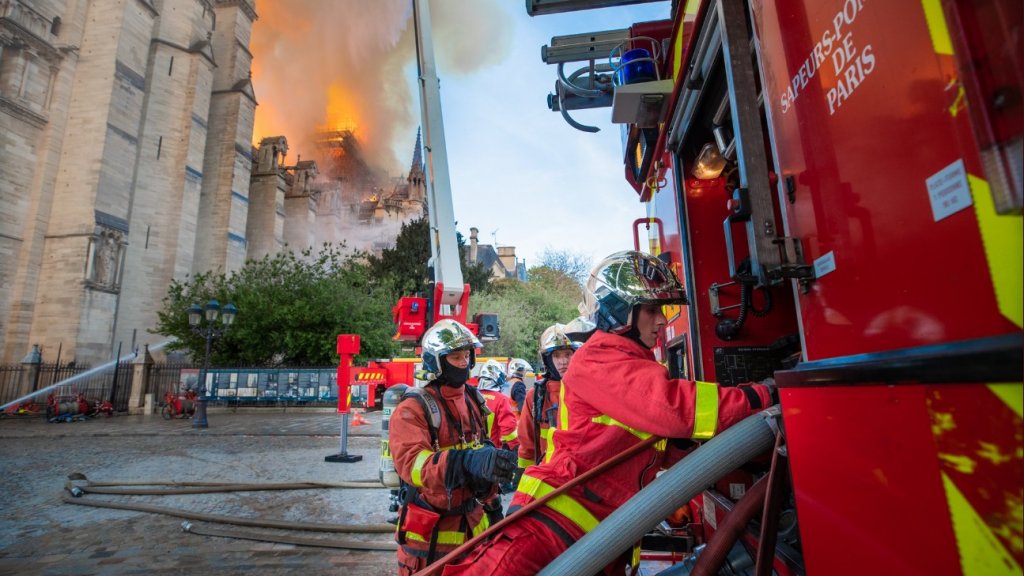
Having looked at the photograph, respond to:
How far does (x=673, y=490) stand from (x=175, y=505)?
6.17 meters

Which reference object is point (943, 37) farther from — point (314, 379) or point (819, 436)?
point (314, 379)

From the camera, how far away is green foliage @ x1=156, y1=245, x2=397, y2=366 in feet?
65.5

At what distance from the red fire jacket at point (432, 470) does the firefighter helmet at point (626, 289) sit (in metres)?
1.10

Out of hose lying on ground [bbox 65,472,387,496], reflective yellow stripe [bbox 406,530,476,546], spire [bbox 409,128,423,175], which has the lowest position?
hose lying on ground [bbox 65,472,387,496]

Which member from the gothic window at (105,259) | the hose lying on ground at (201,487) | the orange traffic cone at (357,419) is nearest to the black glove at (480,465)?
the hose lying on ground at (201,487)

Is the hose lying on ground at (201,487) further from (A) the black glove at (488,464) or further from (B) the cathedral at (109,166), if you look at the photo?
(B) the cathedral at (109,166)

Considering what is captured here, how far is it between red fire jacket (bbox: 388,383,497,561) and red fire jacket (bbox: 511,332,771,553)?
2.40 ft

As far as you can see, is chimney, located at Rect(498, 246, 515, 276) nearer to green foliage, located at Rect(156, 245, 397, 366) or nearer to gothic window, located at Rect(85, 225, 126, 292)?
green foliage, located at Rect(156, 245, 397, 366)

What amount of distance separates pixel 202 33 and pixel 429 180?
1096 inches

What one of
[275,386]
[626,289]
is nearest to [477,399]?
[626,289]

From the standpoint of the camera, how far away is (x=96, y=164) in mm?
21234

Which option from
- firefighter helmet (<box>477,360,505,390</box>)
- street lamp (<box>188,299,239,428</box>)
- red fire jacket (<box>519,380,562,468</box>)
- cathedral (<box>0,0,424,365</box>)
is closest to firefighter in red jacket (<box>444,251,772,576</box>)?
red fire jacket (<box>519,380,562,468</box>)

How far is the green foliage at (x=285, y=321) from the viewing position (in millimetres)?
19969

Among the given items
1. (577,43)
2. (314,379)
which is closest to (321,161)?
(314,379)
